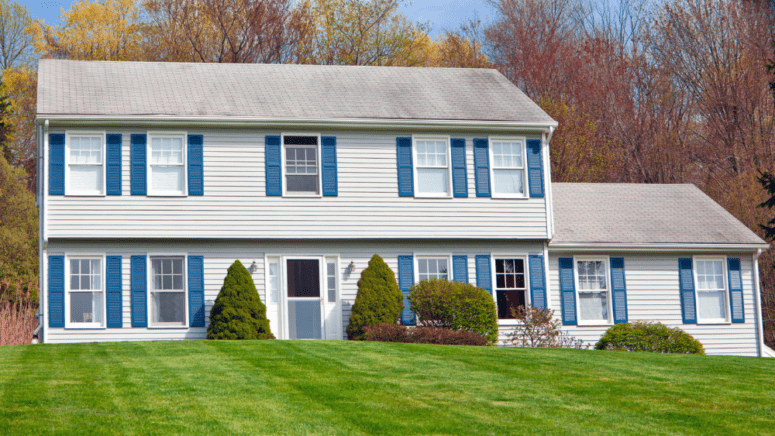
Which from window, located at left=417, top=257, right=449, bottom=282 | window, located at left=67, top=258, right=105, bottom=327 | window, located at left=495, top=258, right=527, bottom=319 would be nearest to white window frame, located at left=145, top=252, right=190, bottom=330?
window, located at left=67, top=258, right=105, bottom=327

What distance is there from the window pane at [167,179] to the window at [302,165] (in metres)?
2.30

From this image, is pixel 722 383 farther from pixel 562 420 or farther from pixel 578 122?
pixel 578 122

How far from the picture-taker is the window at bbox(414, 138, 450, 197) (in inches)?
738

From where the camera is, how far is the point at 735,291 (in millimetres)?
20062

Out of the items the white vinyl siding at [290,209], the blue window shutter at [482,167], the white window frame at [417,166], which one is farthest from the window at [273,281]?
the blue window shutter at [482,167]

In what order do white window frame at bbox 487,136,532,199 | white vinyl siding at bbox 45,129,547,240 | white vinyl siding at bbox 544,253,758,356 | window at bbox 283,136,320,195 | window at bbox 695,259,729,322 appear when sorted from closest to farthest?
white vinyl siding at bbox 45,129,547,240
window at bbox 283,136,320,195
white window frame at bbox 487,136,532,199
white vinyl siding at bbox 544,253,758,356
window at bbox 695,259,729,322

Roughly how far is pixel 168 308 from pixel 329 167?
15.0 ft

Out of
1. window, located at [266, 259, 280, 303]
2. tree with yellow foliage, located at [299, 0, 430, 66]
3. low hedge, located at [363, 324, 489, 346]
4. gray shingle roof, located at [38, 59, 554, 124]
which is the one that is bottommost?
low hedge, located at [363, 324, 489, 346]

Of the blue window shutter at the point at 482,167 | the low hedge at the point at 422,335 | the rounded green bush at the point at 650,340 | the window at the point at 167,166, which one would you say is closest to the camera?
the low hedge at the point at 422,335

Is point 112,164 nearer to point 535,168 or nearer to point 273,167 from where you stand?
point 273,167

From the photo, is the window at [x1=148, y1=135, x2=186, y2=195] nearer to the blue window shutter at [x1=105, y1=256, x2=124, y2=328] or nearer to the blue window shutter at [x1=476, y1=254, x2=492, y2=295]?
the blue window shutter at [x1=105, y1=256, x2=124, y2=328]

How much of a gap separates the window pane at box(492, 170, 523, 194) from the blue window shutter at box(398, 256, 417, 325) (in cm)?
263

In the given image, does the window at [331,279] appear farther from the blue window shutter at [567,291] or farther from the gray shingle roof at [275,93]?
the blue window shutter at [567,291]

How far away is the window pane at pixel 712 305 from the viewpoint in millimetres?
20031
